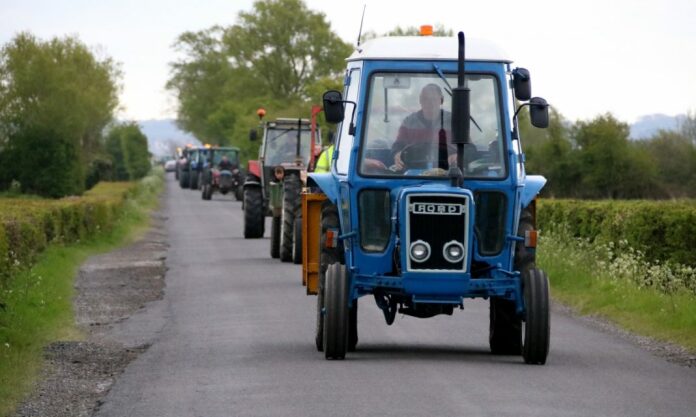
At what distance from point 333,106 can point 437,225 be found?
146cm

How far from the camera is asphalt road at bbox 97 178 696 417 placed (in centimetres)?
1025

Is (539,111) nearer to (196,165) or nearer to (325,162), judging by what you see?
(325,162)

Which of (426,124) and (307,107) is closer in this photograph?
(426,124)

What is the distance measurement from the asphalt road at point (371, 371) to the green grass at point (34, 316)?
78 cm

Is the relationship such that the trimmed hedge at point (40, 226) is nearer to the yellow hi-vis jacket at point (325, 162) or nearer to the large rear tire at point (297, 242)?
the large rear tire at point (297, 242)

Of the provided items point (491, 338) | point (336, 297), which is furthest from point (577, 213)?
point (336, 297)

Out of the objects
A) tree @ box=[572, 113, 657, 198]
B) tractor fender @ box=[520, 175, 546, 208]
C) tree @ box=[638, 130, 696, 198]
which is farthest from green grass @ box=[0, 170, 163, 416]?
tree @ box=[638, 130, 696, 198]

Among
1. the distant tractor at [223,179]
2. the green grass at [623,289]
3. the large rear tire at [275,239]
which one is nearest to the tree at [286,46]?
the distant tractor at [223,179]

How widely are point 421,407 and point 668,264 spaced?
9920mm

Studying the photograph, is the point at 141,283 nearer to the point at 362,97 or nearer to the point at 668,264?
the point at 668,264

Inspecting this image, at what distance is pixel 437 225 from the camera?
490 inches

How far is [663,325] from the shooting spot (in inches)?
643

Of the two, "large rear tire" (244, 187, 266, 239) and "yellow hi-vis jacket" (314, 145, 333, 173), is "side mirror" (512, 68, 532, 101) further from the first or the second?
"large rear tire" (244, 187, 266, 239)

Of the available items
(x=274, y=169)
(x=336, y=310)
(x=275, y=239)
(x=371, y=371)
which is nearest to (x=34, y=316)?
(x=336, y=310)
